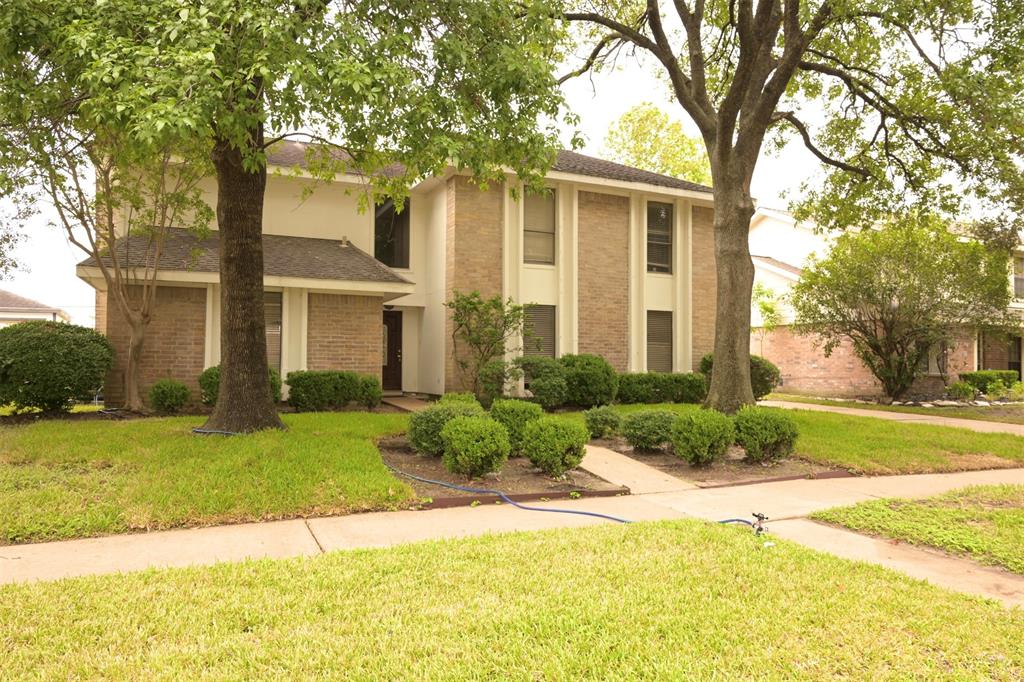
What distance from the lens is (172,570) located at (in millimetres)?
4426

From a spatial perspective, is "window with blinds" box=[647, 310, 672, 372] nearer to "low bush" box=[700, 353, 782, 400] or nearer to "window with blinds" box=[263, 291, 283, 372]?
"low bush" box=[700, 353, 782, 400]

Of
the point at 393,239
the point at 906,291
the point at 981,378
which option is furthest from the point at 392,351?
the point at 981,378

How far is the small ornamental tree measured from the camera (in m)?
18.9

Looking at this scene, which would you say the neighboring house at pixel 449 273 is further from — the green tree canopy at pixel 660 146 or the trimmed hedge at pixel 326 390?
the green tree canopy at pixel 660 146

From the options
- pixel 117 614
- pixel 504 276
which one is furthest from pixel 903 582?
pixel 504 276

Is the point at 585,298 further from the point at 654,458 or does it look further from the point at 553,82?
the point at 553,82

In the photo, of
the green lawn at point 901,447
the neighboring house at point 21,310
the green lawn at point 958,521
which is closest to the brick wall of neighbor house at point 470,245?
the green lawn at point 901,447

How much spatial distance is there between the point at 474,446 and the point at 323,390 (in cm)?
736

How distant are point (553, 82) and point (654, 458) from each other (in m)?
5.31

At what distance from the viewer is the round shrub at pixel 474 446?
7273mm

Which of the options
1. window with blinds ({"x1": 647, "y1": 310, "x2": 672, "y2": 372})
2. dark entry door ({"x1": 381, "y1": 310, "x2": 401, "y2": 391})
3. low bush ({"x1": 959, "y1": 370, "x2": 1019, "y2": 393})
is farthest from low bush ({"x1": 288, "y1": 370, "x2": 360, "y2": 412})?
low bush ({"x1": 959, "y1": 370, "x2": 1019, "y2": 393})

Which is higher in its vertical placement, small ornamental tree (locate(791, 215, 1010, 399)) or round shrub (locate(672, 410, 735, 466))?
small ornamental tree (locate(791, 215, 1010, 399))

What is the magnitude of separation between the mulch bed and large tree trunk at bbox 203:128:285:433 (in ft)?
7.39

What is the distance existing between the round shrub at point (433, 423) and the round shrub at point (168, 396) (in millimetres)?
6239
